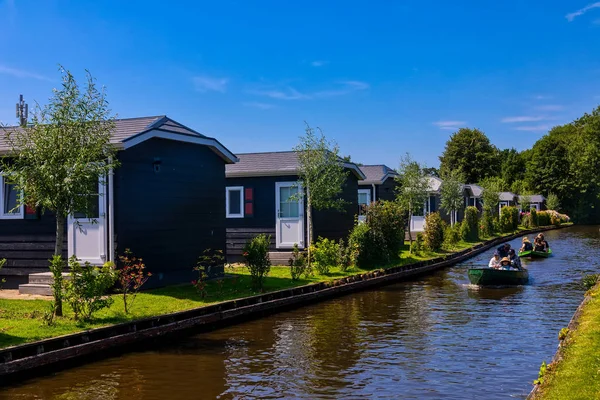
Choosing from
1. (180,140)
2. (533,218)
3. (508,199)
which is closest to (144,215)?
(180,140)

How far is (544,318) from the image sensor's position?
1658cm

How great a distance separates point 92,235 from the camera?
17.3 metres

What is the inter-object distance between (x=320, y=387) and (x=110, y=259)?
8.40m

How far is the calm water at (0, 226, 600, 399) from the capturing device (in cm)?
1036

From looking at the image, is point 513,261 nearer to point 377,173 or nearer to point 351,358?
point 351,358

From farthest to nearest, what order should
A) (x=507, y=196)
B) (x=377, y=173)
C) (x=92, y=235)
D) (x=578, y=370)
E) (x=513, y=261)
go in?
(x=507, y=196), (x=377, y=173), (x=513, y=261), (x=92, y=235), (x=578, y=370)

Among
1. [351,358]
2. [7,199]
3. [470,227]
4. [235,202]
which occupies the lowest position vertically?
[351,358]

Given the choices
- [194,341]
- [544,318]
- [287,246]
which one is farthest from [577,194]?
[194,341]

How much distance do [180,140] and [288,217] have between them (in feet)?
28.2

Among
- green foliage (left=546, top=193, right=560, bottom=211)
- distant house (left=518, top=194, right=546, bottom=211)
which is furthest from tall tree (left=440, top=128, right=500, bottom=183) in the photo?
green foliage (left=546, top=193, right=560, bottom=211)

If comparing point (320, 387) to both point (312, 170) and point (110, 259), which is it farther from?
point (312, 170)

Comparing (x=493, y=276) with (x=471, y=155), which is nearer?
(x=493, y=276)

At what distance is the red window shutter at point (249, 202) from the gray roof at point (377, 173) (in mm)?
11298

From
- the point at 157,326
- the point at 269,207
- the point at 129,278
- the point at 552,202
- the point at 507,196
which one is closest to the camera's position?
the point at 157,326
